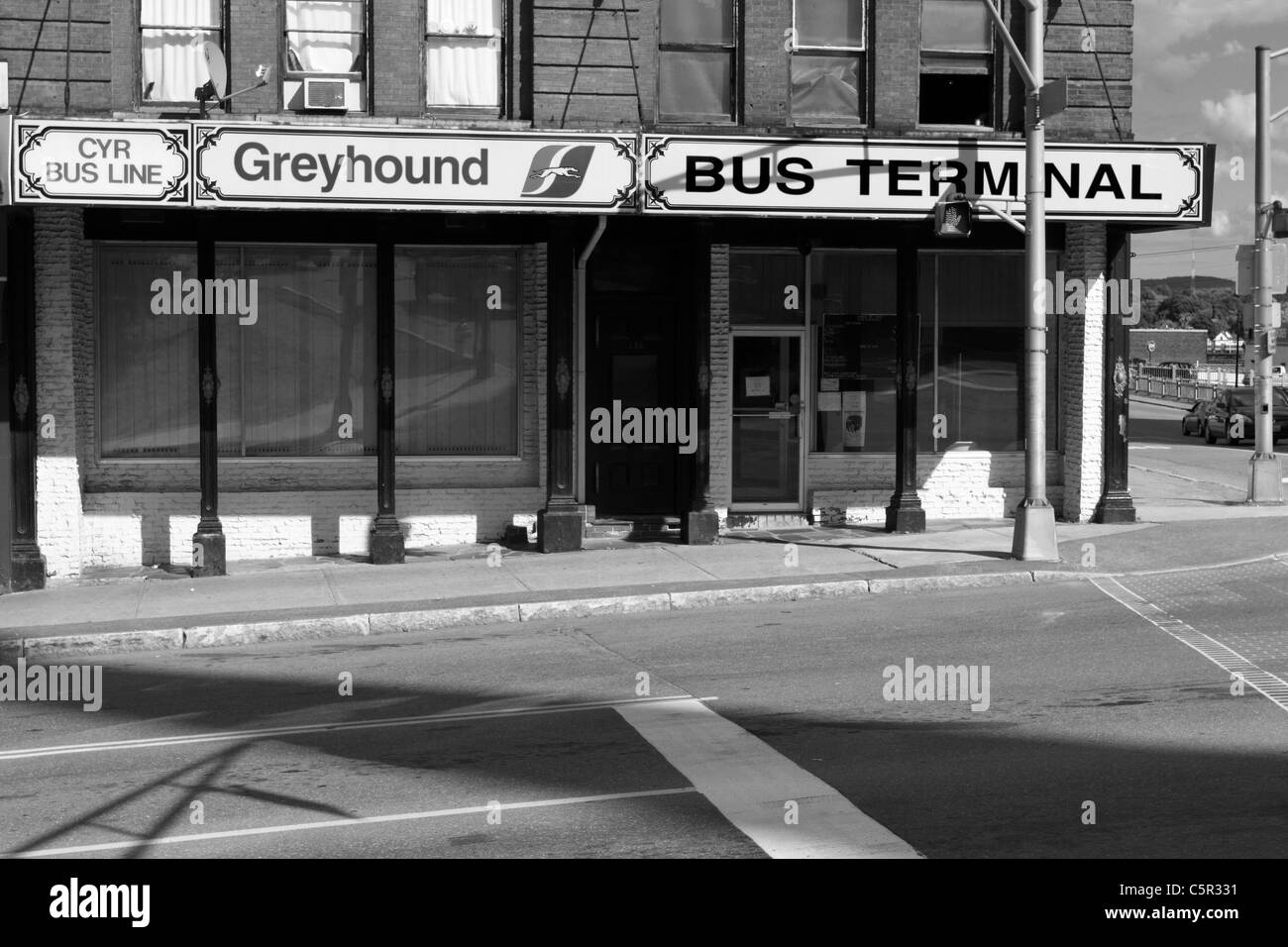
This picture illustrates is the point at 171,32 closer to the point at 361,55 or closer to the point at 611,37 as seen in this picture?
the point at 361,55

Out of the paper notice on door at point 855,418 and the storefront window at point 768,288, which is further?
the paper notice on door at point 855,418

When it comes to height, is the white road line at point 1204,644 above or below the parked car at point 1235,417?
below

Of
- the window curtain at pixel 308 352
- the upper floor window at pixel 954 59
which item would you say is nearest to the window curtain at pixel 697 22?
the upper floor window at pixel 954 59

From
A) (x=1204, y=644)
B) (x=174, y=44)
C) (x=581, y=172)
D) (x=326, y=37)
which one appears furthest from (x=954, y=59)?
(x=1204, y=644)

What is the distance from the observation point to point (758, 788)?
7758mm

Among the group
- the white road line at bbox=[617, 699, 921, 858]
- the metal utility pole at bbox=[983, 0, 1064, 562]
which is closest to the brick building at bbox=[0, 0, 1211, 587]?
the metal utility pole at bbox=[983, 0, 1064, 562]

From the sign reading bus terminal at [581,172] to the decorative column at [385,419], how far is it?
1194mm

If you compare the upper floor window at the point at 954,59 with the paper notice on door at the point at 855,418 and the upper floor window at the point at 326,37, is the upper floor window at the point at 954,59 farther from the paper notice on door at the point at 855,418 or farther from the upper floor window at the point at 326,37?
the upper floor window at the point at 326,37

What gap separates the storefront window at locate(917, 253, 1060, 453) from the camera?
63.0 ft

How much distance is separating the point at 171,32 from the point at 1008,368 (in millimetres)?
10669

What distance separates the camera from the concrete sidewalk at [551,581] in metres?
13.6

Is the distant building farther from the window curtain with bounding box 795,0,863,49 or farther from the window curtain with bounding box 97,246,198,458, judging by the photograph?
the window curtain with bounding box 97,246,198,458

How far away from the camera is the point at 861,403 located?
63.0 ft

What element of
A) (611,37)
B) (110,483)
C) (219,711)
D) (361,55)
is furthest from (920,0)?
(219,711)
